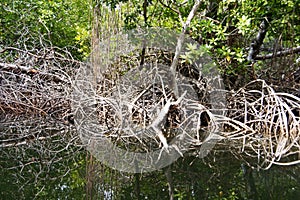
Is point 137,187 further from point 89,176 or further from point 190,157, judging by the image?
point 190,157

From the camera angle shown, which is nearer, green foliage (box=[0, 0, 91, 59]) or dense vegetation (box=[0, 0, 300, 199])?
dense vegetation (box=[0, 0, 300, 199])

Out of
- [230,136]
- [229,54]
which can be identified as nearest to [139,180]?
[230,136]

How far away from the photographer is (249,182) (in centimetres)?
97

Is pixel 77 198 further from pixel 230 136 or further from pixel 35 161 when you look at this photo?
pixel 230 136

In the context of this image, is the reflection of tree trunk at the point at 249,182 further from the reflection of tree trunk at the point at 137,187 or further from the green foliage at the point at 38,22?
the green foliage at the point at 38,22

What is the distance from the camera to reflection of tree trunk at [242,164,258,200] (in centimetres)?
85

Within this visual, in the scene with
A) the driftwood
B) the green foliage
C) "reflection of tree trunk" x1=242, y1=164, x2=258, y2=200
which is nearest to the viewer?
"reflection of tree trunk" x1=242, y1=164, x2=258, y2=200

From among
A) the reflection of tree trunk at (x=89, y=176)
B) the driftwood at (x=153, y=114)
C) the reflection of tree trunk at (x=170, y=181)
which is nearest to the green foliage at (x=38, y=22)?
the driftwood at (x=153, y=114)

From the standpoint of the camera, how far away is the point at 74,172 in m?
1.10

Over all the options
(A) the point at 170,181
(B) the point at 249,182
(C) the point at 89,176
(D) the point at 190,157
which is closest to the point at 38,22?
(D) the point at 190,157

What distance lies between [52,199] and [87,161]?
Answer: 0.43m

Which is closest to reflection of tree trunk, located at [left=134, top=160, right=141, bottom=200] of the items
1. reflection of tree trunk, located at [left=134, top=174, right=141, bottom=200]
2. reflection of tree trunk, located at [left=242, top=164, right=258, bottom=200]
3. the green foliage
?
reflection of tree trunk, located at [left=134, top=174, right=141, bottom=200]

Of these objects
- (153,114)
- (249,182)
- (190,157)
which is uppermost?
(249,182)

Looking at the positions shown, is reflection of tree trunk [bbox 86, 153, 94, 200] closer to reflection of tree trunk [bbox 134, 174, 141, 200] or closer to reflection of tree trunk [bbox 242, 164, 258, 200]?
reflection of tree trunk [bbox 134, 174, 141, 200]
